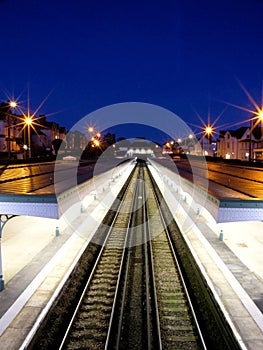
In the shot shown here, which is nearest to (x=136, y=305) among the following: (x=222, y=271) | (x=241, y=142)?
(x=222, y=271)

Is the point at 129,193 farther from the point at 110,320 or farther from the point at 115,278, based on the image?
the point at 110,320

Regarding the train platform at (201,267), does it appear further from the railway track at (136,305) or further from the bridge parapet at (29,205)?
the bridge parapet at (29,205)

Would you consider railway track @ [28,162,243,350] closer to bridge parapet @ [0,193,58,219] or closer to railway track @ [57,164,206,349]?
railway track @ [57,164,206,349]

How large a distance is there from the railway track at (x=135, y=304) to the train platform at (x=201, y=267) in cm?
97

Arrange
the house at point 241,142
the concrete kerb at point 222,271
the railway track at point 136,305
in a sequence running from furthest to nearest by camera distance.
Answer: the house at point 241,142 < the concrete kerb at point 222,271 < the railway track at point 136,305

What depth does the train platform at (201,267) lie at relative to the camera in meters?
6.93

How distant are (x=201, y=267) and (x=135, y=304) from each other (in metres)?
2.90

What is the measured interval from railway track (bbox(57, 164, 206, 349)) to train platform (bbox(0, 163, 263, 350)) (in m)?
0.97

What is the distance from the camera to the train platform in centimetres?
693

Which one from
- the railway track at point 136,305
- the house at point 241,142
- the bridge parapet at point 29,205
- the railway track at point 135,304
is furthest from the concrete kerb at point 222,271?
the house at point 241,142

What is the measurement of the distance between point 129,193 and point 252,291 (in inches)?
844

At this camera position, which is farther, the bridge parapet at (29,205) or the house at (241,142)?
the house at (241,142)

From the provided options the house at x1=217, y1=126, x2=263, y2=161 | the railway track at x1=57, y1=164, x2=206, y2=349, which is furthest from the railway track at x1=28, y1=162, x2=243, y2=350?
the house at x1=217, y1=126, x2=263, y2=161

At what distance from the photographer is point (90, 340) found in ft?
22.5
